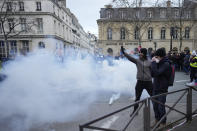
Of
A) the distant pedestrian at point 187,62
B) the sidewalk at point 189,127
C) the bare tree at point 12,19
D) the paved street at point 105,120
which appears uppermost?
the bare tree at point 12,19

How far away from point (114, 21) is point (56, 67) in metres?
29.2

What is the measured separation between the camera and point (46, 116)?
3957 millimetres

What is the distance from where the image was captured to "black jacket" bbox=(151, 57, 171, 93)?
9.95 ft

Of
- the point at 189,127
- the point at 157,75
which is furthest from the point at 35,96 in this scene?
the point at 189,127

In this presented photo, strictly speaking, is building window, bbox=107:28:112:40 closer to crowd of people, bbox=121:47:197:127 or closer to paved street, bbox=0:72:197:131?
paved street, bbox=0:72:197:131

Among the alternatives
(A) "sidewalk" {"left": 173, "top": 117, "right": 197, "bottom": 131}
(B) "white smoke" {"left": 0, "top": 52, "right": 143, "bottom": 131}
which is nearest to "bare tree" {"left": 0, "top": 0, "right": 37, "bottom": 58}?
(B) "white smoke" {"left": 0, "top": 52, "right": 143, "bottom": 131}

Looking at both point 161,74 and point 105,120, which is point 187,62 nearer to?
point 161,74

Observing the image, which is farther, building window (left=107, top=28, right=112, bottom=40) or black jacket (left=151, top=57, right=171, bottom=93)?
building window (left=107, top=28, right=112, bottom=40)

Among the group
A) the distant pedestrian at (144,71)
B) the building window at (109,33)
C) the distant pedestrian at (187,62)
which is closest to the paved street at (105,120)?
the distant pedestrian at (144,71)

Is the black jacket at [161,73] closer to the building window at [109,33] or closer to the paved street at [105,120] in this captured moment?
the paved street at [105,120]

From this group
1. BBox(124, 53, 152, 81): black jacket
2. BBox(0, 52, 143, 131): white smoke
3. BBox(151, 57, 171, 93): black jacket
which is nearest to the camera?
BBox(151, 57, 171, 93): black jacket

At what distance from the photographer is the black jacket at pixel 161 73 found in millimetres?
3033

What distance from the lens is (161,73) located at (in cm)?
305

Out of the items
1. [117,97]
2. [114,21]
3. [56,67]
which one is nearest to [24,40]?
[114,21]
